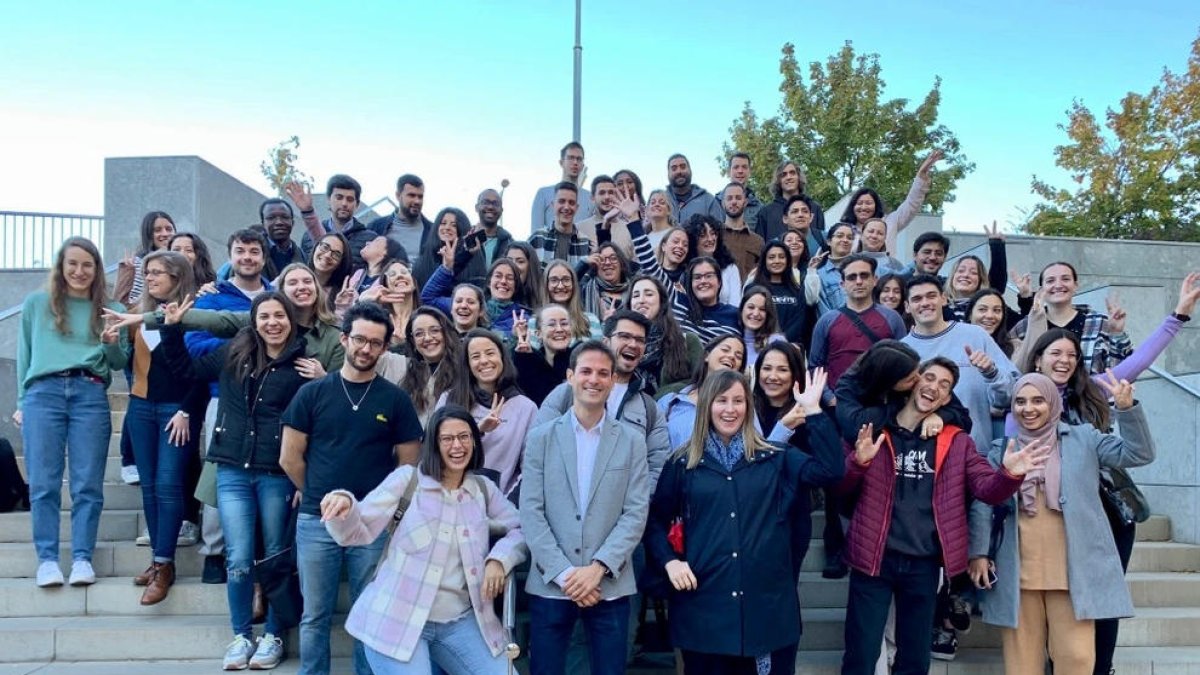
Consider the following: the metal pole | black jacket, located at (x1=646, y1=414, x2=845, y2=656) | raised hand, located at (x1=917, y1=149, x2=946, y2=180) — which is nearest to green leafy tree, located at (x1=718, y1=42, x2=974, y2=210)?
the metal pole

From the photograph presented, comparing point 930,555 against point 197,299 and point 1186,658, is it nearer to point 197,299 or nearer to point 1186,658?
point 1186,658

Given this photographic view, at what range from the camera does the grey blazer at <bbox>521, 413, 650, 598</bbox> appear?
4.45 metres

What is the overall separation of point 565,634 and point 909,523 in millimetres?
1911

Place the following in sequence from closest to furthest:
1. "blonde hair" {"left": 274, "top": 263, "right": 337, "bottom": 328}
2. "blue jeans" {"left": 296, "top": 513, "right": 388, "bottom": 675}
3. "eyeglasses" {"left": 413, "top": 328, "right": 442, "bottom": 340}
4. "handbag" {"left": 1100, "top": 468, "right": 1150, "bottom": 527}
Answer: "blue jeans" {"left": 296, "top": 513, "right": 388, "bottom": 675} < "handbag" {"left": 1100, "top": 468, "right": 1150, "bottom": 527} < "eyeglasses" {"left": 413, "top": 328, "right": 442, "bottom": 340} < "blonde hair" {"left": 274, "top": 263, "right": 337, "bottom": 328}

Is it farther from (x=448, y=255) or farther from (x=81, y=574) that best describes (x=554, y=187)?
(x=81, y=574)

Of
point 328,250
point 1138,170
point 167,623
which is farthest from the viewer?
point 1138,170

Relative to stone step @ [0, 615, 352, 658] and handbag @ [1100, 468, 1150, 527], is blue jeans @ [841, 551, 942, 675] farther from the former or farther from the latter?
stone step @ [0, 615, 352, 658]

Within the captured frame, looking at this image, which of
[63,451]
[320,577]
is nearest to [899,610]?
[320,577]

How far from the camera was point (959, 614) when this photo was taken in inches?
213

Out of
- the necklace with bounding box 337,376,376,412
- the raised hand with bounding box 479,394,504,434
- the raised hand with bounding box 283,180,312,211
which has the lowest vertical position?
the raised hand with bounding box 479,394,504,434

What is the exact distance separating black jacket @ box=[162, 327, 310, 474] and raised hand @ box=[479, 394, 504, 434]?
109 cm

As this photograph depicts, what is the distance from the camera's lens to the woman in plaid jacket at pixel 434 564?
14.3 feet

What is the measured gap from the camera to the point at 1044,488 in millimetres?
5133

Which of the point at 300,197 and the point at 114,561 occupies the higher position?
the point at 300,197
